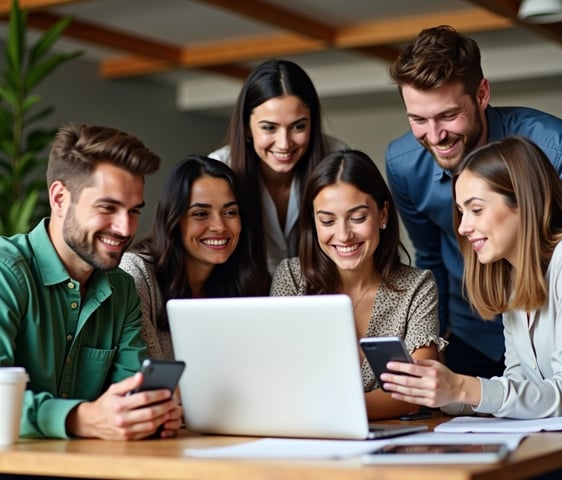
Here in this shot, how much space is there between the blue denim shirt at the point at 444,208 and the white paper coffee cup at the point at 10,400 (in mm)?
1404

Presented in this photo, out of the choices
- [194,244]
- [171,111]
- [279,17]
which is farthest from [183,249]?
[171,111]

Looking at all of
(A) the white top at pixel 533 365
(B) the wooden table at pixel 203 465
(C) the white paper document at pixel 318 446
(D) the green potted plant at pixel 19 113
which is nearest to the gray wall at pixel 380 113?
(D) the green potted plant at pixel 19 113

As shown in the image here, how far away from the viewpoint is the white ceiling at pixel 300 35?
6273mm

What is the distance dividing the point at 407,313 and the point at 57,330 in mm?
942

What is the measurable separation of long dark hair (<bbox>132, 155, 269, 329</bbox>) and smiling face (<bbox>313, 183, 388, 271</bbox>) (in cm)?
23

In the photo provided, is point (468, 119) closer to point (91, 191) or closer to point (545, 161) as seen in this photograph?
point (545, 161)

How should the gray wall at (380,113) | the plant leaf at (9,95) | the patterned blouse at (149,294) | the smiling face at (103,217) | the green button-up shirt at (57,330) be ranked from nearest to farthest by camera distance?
the green button-up shirt at (57,330)
the smiling face at (103,217)
the patterned blouse at (149,294)
the plant leaf at (9,95)
the gray wall at (380,113)

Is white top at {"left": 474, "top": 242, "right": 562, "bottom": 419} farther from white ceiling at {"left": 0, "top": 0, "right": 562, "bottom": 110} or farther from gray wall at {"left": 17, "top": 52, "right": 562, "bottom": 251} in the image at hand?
gray wall at {"left": 17, "top": 52, "right": 562, "bottom": 251}

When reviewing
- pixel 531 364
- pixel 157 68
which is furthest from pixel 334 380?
pixel 157 68

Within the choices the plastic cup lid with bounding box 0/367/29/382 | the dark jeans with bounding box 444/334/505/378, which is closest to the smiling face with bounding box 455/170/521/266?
the dark jeans with bounding box 444/334/505/378

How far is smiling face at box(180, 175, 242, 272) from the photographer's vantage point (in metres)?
2.70

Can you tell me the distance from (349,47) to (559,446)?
18.0 feet

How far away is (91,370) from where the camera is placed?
2.20 m

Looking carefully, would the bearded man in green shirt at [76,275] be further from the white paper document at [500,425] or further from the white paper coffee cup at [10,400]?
→ the white paper document at [500,425]
